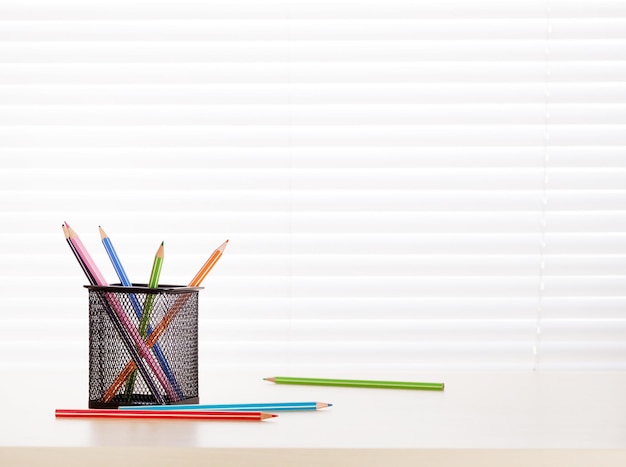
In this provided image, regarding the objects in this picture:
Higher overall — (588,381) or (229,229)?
(229,229)

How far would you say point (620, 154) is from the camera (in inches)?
56.1

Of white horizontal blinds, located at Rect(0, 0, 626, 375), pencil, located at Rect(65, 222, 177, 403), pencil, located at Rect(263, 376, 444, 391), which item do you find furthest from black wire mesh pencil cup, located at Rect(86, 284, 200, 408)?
white horizontal blinds, located at Rect(0, 0, 626, 375)

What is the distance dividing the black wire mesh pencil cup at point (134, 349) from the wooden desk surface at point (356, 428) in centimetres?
5

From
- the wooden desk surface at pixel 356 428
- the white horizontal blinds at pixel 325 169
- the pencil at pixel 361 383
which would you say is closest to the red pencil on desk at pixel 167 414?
the wooden desk surface at pixel 356 428

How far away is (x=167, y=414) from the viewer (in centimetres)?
72

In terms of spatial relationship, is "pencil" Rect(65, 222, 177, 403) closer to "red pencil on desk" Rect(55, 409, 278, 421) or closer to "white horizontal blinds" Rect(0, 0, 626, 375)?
"red pencil on desk" Rect(55, 409, 278, 421)

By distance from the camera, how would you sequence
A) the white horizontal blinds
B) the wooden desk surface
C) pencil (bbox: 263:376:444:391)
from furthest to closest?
1. the white horizontal blinds
2. pencil (bbox: 263:376:444:391)
3. the wooden desk surface

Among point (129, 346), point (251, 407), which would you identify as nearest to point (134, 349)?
point (129, 346)

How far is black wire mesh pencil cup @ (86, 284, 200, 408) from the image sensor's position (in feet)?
2.56

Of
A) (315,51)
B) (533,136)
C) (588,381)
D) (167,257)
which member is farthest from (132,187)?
(588,381)

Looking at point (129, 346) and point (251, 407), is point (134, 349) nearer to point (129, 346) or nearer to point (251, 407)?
point (129, 346)

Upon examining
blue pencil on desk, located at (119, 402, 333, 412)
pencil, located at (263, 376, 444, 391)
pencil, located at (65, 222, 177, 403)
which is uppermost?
pencil, located at (65, 222, 177, 403)

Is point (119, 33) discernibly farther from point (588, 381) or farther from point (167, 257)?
point (588, 381)

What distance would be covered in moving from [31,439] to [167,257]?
78 cm
